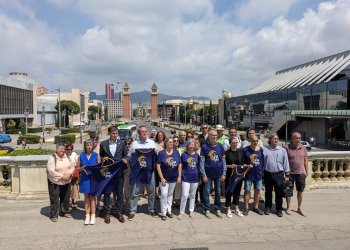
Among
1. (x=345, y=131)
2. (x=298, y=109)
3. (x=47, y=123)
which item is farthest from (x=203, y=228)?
(x=47, y=123)

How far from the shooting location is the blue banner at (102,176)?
641cm

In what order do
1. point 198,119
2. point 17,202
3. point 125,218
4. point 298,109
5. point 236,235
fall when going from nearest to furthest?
point 236,235 → point 125,218 → point 17,202 → point 298,109 → point 198,119

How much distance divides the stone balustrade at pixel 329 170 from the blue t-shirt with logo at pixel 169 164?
12.7 feet

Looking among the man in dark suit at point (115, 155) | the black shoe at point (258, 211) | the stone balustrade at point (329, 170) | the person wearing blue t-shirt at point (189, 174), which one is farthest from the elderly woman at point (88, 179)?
the stone balustrade at point (329, 170)

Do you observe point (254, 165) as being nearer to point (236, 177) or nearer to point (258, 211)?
point (236, 177)

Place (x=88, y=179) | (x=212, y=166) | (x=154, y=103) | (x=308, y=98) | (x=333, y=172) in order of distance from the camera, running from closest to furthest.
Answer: (x=88, y=179)
(x=212, y=166)
(x=333, y=172)
(x=308, y=98)
(x=154, y=103)

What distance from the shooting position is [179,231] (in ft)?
19.4

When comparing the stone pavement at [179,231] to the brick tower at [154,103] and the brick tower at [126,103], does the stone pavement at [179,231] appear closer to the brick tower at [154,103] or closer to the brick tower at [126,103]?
the brick tower at [154,103]

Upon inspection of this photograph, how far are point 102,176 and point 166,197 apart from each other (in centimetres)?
130

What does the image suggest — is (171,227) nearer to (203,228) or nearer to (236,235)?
(203,228)

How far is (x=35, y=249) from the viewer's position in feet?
17.0

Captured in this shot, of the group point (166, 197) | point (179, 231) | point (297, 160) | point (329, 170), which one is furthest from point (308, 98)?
point (179, 231)

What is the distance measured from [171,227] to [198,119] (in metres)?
125

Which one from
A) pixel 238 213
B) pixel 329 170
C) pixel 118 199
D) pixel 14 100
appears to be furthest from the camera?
pixel 14 100
